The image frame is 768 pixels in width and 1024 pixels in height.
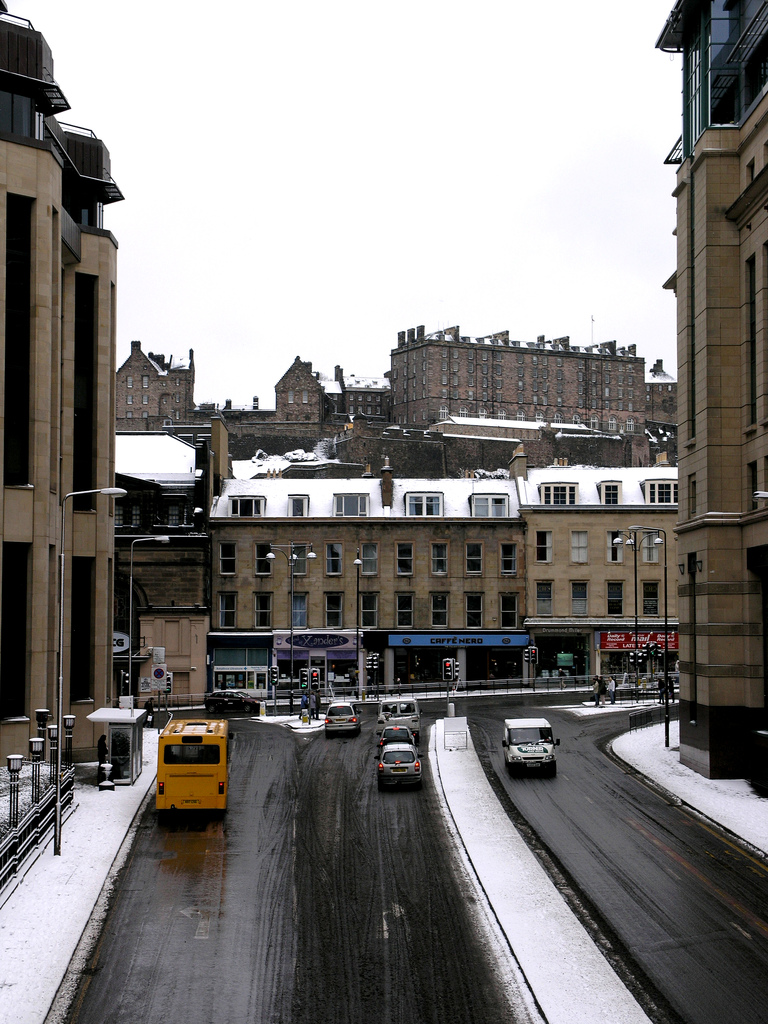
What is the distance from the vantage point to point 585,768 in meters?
40.4

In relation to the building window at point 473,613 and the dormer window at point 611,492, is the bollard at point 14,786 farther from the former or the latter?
the dormer window at point 611,492

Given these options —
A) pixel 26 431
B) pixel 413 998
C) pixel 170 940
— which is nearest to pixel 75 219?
pixel 26 431

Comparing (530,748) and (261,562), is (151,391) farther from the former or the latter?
(530,748)

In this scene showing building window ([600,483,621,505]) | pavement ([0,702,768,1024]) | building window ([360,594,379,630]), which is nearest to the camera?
pavement ([0,702,768,1024])

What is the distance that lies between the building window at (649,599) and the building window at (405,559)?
1602 centimetres

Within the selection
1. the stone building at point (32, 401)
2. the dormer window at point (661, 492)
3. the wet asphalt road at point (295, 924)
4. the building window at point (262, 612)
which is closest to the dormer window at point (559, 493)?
the dormer window at point (661, 492)

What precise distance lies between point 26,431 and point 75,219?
12.0 meters

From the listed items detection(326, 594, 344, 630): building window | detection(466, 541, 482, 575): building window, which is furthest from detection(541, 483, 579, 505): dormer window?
detection(326, 594, 344, 630): building window

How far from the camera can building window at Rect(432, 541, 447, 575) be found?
76.1m

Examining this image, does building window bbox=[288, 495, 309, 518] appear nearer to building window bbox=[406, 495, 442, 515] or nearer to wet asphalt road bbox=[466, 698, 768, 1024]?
building window bbox=[406, 495, 442, 515]

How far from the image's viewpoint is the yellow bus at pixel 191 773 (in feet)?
103

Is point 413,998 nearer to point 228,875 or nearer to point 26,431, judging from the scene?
point 228,875

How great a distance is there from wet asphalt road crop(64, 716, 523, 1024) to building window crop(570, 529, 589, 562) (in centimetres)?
4369

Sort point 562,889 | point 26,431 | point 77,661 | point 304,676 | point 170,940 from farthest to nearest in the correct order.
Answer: point 304,676
point 77,661
point 26,431
point 562,889
point 170,940
